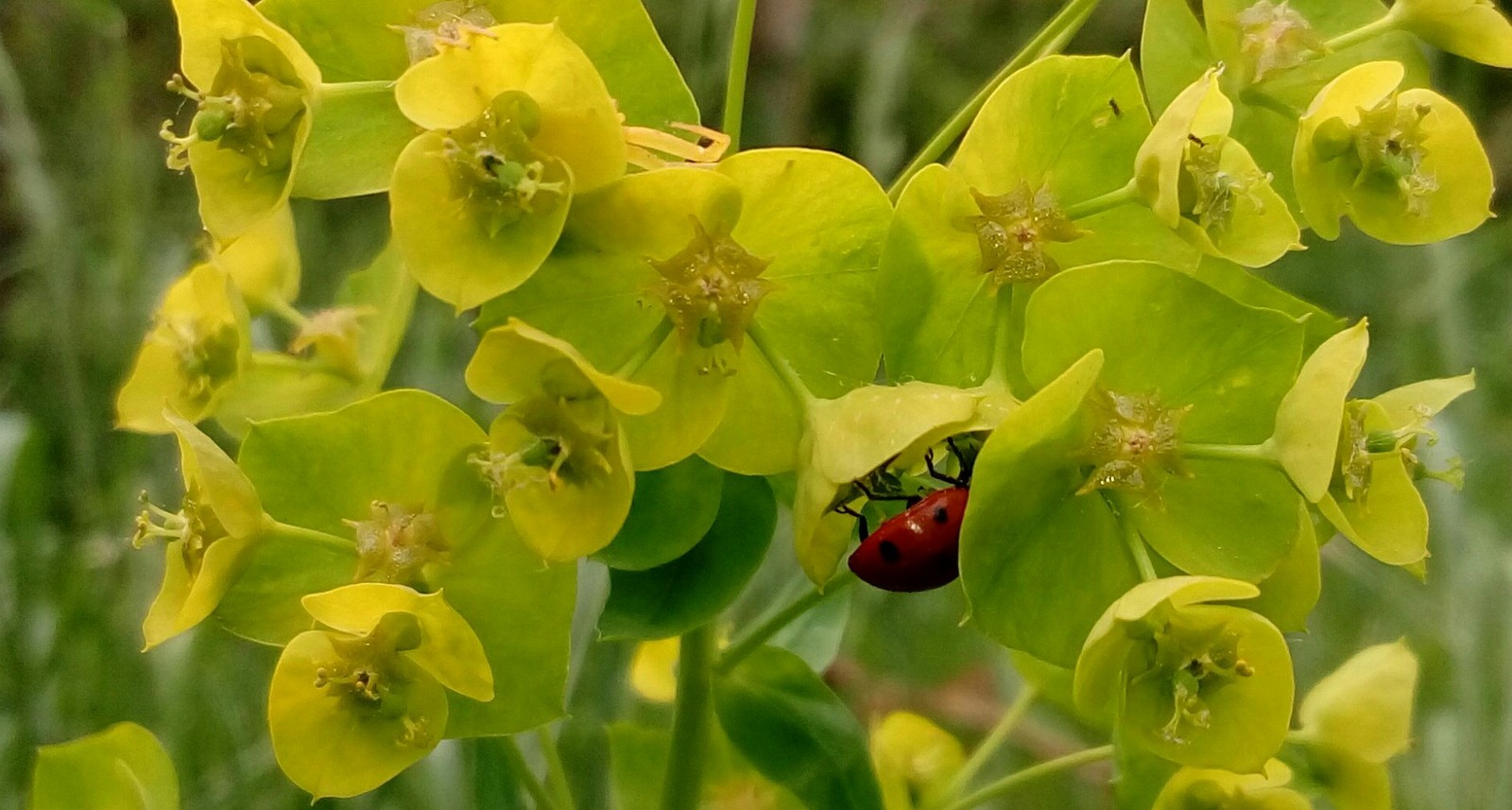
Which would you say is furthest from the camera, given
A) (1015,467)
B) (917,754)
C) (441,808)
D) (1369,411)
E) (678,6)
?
(678,6)

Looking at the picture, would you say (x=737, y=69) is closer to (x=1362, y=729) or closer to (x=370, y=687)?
(x=370, y=687)

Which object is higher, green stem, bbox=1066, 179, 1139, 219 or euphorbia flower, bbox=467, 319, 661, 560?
green stem, bbox=1066, 179, 1139, 219

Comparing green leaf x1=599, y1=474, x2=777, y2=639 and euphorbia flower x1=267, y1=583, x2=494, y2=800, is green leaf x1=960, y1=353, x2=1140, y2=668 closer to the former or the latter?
green leaf x1=599, y1=474, x2=777, y2=639

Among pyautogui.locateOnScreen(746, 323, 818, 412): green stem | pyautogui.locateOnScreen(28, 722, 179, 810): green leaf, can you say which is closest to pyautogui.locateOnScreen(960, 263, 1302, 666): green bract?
pyautogui.locateOnScreen(746, 323, 818, 412): green stem

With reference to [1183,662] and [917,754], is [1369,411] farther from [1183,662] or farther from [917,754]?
[917,754]

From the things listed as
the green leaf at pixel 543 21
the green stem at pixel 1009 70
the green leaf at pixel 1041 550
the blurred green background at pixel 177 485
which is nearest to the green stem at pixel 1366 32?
the green stem at pixel 1009 70

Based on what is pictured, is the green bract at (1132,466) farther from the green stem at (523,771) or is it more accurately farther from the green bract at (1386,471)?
the green stem at (523,771)

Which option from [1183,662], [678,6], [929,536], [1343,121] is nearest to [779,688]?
[929,536]
